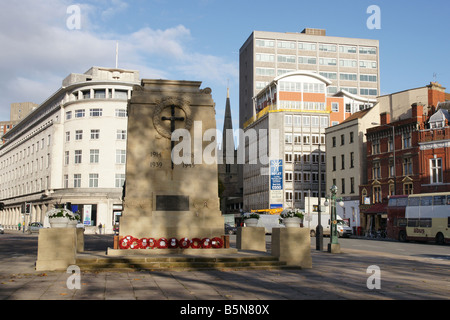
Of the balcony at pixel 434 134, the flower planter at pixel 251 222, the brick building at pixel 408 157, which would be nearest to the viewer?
the flower planter at pixel 251 222

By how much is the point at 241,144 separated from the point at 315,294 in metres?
100

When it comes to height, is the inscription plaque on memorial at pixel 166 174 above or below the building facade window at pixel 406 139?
below

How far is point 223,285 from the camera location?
43.0 feet

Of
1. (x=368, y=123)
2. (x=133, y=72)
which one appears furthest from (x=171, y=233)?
(x=133, y=72)

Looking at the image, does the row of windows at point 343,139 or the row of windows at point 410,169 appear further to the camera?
the row of windows at point 343,139

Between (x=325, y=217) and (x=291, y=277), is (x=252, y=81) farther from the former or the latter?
(x=291, y=277)

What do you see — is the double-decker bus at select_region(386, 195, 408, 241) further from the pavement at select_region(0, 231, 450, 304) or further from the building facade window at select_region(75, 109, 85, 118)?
the building facade window at select_region(75, 109, 85, 118)

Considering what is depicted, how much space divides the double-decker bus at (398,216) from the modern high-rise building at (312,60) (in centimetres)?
6541

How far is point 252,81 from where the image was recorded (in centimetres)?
11444

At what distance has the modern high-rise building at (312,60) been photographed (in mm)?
114500

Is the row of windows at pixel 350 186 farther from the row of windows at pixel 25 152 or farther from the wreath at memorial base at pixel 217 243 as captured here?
the wreath at memorial base at pixel 217 243

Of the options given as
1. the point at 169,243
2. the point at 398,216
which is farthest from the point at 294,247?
the point at 398,216

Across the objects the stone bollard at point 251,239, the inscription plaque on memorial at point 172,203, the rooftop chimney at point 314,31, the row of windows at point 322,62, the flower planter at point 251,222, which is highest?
the rooftop chimney at point 314,31

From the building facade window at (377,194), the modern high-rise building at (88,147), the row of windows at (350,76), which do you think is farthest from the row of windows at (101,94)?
the row of windows at (350,76)
